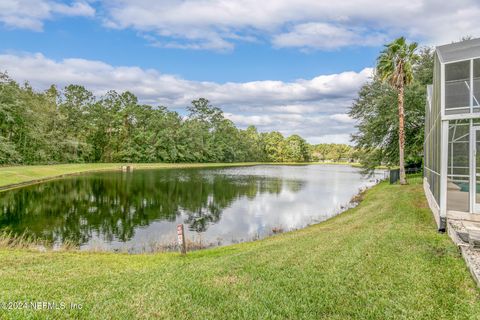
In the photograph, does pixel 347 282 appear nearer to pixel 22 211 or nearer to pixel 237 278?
pixel 237 278

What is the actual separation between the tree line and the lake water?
19.7 m

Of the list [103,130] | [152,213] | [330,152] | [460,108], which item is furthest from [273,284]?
[330,152]

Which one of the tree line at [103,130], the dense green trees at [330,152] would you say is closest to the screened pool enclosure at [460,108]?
the tree line at [103,130]

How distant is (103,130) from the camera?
63750 millimetres

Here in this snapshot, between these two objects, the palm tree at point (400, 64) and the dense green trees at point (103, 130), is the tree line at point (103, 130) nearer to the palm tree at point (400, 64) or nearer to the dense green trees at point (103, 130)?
the dense green trees at point (103, 130)

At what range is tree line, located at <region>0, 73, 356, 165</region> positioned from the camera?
46.4m

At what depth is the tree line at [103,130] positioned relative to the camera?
4644 centimetres

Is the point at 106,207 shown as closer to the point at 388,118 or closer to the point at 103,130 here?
the point at 388,118

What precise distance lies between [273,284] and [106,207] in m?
17.6

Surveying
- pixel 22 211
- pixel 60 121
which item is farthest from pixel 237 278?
pixel 60 121

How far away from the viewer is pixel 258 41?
30.6 meters

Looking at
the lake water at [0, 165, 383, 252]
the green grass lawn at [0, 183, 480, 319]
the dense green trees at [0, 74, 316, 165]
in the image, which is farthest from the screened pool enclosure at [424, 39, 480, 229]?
the dense green trees at [0, 74, 316, 165]

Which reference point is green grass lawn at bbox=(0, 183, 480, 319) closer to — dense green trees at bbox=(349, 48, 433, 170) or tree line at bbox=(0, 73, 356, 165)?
dense green trees at bbox=(349, 48, 433, 170)

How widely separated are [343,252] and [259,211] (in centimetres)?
1221
